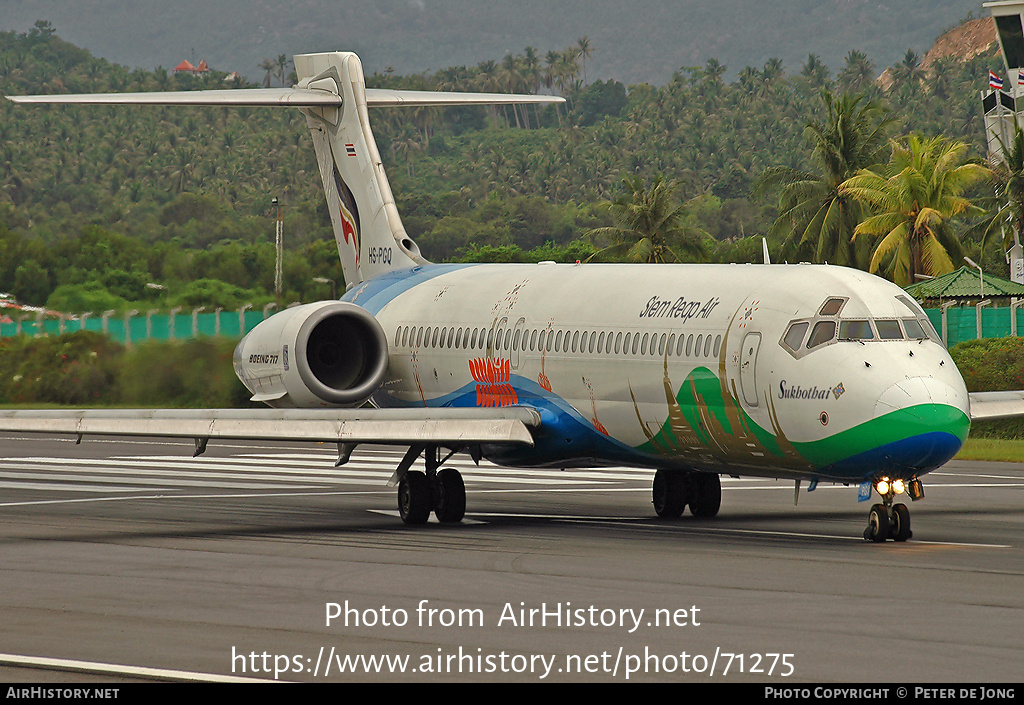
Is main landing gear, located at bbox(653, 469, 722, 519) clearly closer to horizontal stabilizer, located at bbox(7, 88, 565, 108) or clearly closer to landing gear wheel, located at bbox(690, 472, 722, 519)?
landing gear wheel, located at bbox(690, 472, 722, 519)

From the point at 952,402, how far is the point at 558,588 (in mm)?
5387

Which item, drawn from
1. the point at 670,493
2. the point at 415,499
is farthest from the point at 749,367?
the point at 415,499

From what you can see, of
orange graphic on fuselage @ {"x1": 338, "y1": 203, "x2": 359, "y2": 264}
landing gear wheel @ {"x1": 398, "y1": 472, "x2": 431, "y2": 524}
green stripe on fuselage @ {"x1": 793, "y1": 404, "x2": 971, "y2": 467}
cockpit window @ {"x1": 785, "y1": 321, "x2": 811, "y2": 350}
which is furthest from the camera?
orange graphic on fuselage @ {"x1": 338, "y1": 203, "x2": 359, "y2": 264}

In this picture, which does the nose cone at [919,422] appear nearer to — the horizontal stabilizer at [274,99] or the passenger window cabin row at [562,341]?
the passenger window cabin row at [562,341]

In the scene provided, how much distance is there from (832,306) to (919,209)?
43100mm

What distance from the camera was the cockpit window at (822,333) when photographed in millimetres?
18438

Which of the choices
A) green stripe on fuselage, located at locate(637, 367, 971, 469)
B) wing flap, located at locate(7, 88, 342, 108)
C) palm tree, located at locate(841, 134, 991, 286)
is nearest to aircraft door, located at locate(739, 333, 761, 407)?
green stripe on fuselage, located at locate(637, 367, 971, 469)

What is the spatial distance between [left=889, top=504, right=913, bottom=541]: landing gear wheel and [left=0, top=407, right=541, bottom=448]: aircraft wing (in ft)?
16.7

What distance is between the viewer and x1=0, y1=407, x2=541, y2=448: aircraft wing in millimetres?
21031

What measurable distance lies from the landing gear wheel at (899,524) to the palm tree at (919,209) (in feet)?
133

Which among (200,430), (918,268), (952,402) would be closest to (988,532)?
(952,402)

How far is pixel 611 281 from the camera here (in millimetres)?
22594

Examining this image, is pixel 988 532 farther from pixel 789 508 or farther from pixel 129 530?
pixel 129 530

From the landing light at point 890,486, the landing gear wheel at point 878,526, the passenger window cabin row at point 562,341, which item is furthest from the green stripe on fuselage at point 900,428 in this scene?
the passenger window cabin row at point 562,341
